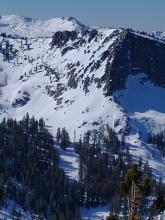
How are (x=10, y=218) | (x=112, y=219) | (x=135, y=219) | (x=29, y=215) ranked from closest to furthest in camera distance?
(x=135, y=219), (x=112, y=219), (x=10, y=218), (x=29, y=215)

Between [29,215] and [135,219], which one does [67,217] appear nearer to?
[29,215]

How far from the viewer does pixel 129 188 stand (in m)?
30.5

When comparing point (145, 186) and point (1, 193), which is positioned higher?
point (145, 186)

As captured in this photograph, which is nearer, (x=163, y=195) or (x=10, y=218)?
(x=163, y=195)

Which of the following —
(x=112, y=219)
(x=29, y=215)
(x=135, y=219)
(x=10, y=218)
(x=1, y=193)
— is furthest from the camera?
(x=29, y=215)

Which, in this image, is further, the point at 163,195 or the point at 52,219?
the point at 52,219

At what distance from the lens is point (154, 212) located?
96.7ft

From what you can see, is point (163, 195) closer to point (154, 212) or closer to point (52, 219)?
point (154, 212)

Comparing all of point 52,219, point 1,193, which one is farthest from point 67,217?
point 1,193

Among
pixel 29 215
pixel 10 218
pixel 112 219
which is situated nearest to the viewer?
pixel 112 219

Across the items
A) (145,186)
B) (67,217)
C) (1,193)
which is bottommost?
(67,217)

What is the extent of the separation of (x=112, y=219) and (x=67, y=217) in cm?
17126

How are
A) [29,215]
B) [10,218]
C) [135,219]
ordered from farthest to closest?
[29,215] < [10,218] < [135,219]

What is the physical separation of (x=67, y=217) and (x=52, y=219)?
12590mm
